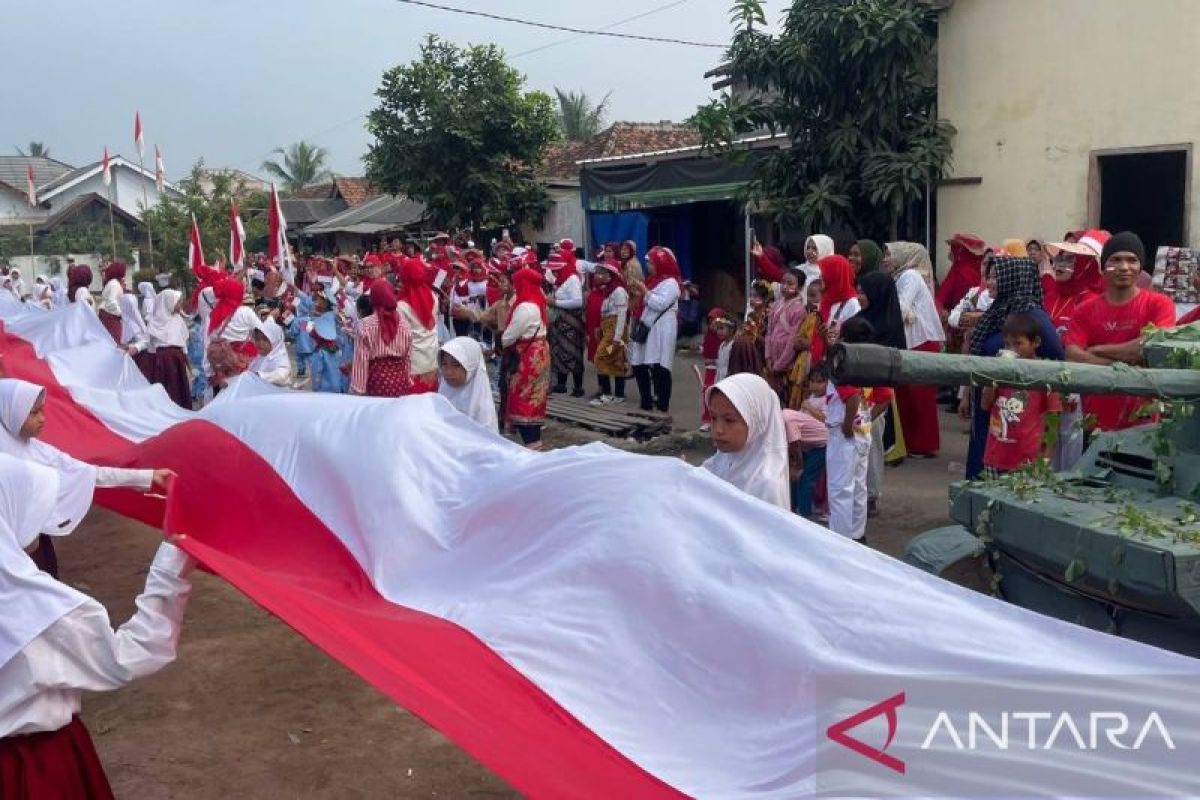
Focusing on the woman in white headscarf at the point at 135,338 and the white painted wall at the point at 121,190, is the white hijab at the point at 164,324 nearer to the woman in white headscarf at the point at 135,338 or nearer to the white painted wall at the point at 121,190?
the woman in white headscarf at the point at 135,338

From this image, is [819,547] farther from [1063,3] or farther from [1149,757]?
[1063,3]

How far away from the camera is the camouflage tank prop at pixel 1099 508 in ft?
10.9

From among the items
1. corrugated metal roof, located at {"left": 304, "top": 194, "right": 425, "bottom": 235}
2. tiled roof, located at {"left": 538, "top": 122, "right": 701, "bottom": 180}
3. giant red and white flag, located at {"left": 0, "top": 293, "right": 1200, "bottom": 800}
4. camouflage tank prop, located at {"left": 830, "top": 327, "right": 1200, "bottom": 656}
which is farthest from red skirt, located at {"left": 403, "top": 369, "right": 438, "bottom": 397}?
corrugated metal roof, located at {"left": 304, "top": 194, "right": 425, "bottom": 235}

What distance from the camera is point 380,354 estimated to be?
27.9ft

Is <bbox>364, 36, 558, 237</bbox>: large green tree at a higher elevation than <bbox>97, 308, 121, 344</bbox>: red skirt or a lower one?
higher

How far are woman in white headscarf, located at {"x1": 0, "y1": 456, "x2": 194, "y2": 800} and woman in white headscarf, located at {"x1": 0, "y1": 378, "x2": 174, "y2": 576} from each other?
0.91 feet

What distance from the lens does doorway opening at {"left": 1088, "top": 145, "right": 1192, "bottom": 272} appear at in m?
10.7

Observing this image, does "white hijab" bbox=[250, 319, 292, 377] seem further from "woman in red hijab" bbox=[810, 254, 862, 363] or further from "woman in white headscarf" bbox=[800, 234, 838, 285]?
"woman in white headscarf" bbox=[800, 234, 838, 285]

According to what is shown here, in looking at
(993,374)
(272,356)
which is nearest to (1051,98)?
(272,356)

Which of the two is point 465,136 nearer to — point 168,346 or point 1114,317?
point 168,346

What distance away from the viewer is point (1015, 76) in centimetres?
1134

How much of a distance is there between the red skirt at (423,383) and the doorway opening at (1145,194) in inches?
251

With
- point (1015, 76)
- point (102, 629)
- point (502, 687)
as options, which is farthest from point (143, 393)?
point (1015, 76)

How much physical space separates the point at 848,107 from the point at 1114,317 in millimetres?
6379
